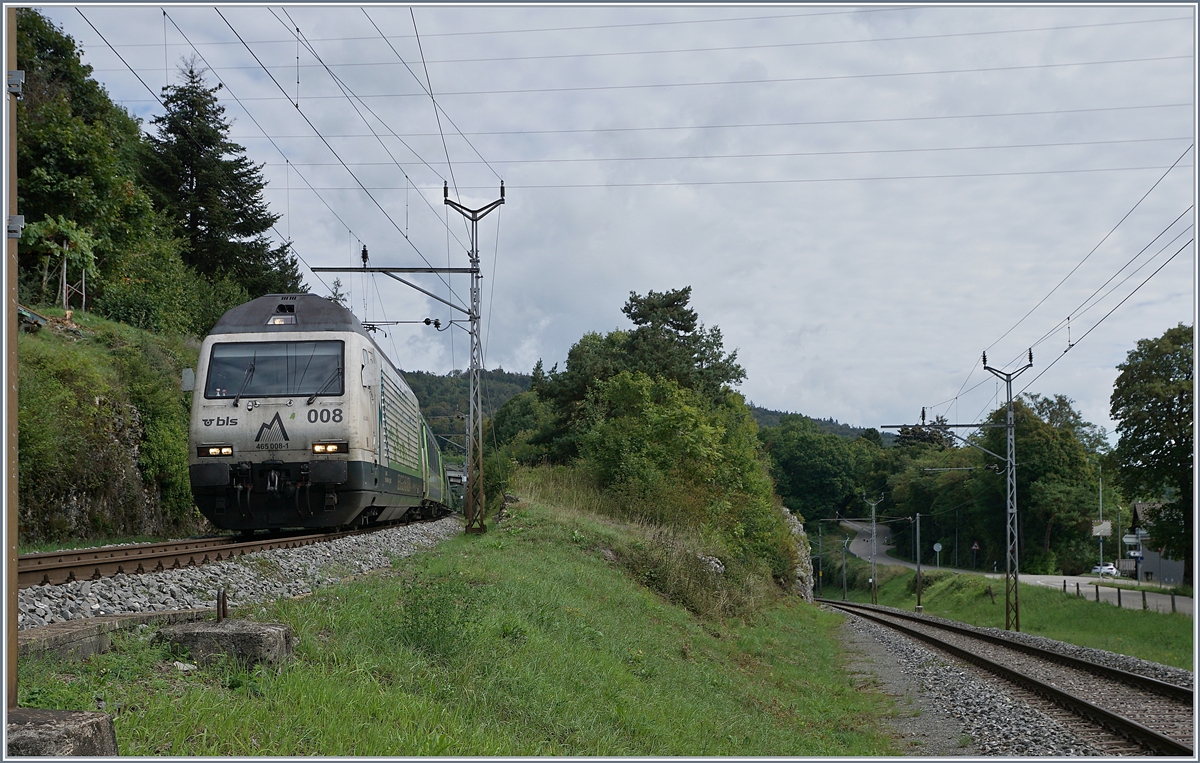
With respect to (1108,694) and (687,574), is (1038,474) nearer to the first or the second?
(687,574)

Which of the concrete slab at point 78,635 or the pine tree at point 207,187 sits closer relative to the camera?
the concrete slab at point 78,635

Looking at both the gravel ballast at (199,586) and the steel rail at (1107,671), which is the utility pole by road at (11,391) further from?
the steel rail at (1107,671)

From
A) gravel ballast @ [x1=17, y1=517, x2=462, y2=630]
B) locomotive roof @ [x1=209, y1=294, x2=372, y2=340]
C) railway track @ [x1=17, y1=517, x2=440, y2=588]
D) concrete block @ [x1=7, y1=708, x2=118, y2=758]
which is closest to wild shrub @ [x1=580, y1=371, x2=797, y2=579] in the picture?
locomotive roof @ [x1=209, y1=294, x2=372, y2=340]

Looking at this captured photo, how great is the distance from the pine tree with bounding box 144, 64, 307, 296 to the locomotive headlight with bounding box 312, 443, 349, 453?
28.2 metres

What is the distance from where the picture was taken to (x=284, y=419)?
14.4 metres

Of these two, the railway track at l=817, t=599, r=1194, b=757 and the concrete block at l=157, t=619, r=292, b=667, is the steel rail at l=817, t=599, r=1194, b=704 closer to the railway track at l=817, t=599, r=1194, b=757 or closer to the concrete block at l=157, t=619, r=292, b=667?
the railway track at l=817, t=599, r=1194, b=757

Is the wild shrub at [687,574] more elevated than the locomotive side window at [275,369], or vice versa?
the locomotive side window at [275,369]

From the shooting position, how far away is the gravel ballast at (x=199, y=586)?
23.7ft

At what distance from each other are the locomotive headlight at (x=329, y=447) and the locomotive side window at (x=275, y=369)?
0.84 m

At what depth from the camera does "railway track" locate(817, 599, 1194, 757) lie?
10.1 meters

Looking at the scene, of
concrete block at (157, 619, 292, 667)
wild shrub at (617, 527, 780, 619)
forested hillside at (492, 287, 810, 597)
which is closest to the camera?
concrete block at (157, 619, 292, 667)

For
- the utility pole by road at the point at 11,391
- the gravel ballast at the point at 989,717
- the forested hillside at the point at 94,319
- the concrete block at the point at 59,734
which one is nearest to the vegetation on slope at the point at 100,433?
the forested hillside at the point at 94,319

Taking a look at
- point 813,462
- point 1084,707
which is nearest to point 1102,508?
point 813,462

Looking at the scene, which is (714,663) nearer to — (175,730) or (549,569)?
(549,569)
